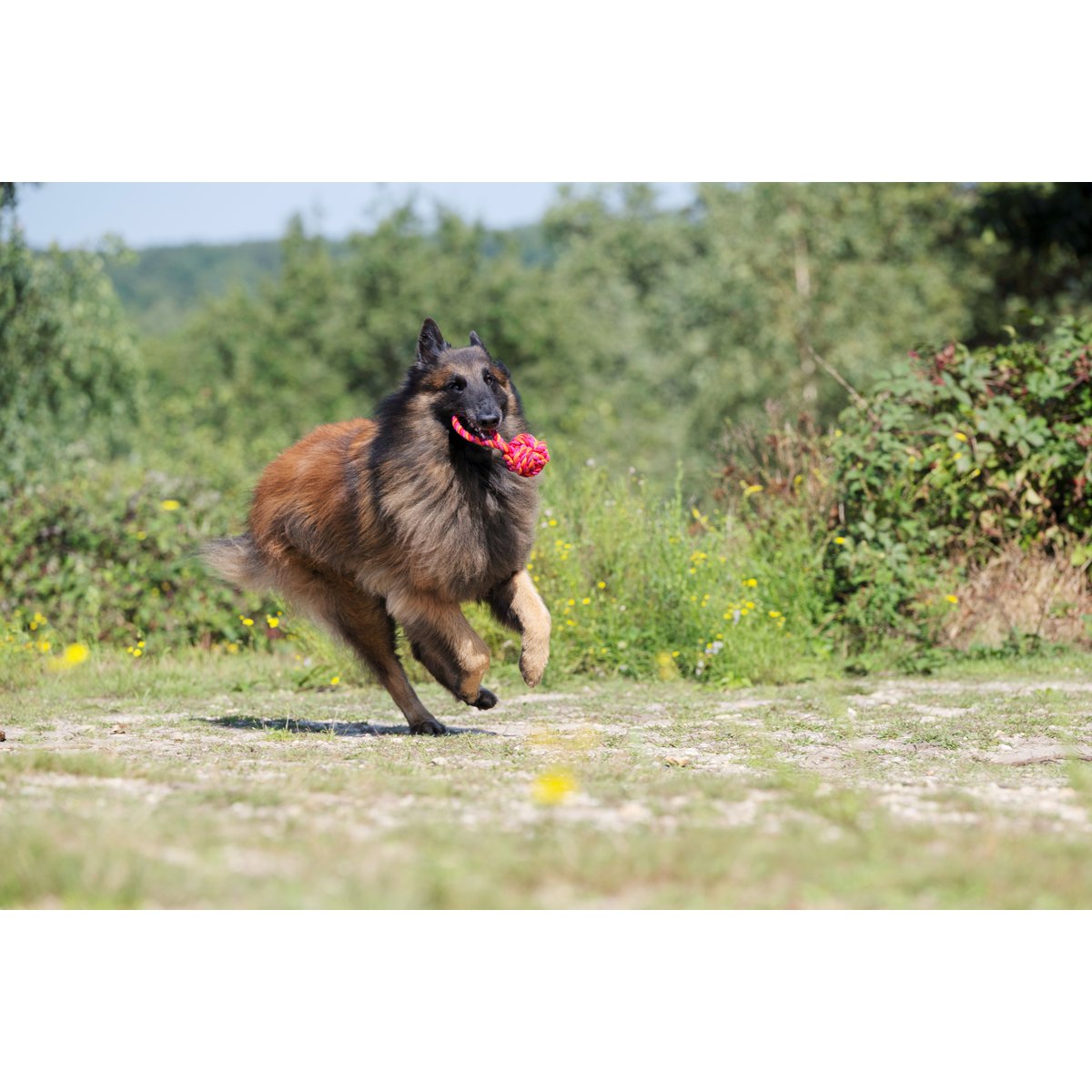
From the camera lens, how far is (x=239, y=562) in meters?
7.36

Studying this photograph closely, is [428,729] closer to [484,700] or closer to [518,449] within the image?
[484,700]

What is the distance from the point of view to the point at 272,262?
253 ft

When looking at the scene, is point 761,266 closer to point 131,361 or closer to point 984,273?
point 984,273

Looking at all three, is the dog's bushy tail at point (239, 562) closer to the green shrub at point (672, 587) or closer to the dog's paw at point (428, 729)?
the dog's paw at point (428, 729)

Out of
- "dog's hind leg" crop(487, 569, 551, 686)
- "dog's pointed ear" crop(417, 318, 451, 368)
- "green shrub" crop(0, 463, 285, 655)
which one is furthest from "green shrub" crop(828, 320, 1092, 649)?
"green shrub" crop(0, 463, 285, 655)

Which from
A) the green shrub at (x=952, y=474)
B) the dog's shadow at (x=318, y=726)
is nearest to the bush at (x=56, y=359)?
the dog's shadow at (x=318, y=726)

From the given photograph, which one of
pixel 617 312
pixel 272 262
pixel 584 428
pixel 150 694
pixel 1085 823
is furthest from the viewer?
pixel 272 262

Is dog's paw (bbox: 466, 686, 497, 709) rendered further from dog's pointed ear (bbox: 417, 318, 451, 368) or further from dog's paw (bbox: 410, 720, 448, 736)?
dog's pointed ear (bbox: 417, 318, 451, 368)

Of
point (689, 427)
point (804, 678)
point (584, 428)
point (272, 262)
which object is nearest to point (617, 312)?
point (689, 427)

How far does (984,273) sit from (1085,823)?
90.3ft

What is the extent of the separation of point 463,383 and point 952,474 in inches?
192

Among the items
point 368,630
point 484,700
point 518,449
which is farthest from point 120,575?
point 518,449

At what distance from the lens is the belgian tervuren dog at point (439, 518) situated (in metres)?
6.28

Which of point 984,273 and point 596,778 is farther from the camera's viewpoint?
point 984,273
